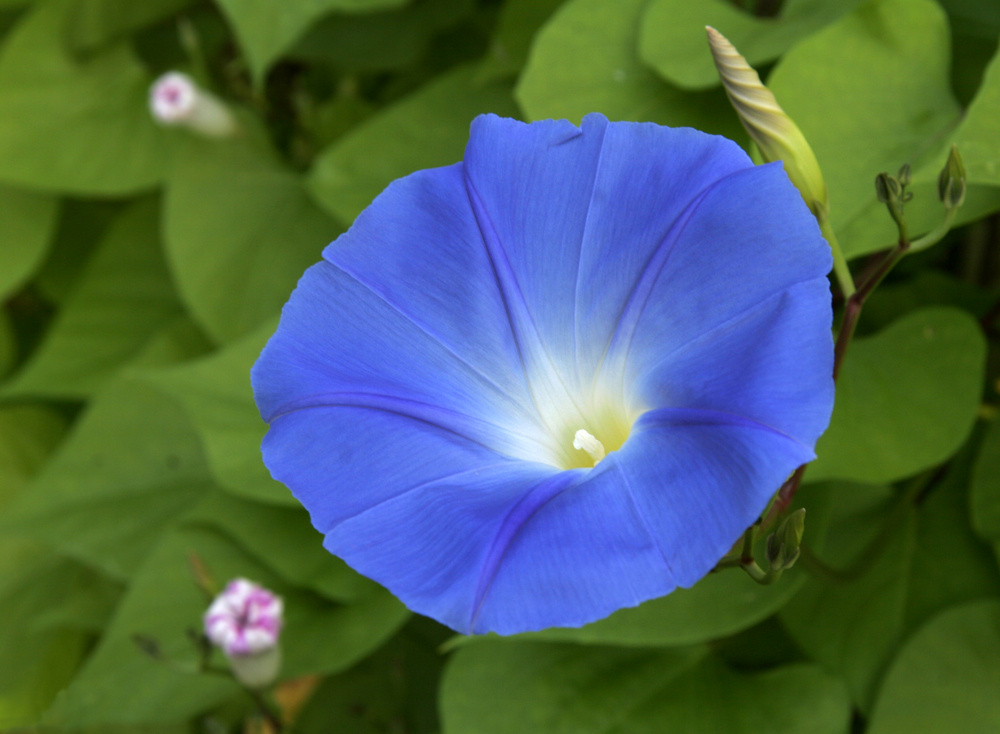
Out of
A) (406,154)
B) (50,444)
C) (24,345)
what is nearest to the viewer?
(406,154)

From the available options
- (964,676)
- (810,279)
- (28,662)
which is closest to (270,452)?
(810,279)

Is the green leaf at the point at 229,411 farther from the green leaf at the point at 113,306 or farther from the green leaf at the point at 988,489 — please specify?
the green leaf at the point at 988,489

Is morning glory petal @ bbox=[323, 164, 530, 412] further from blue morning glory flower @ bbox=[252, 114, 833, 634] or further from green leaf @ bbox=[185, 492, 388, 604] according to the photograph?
green leaf @ bbox=[185, 492, 388, 604]

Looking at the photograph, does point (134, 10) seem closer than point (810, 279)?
No

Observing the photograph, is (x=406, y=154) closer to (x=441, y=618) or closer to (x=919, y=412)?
(x=919, y=412)

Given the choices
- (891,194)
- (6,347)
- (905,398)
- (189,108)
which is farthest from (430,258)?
(6,347)
